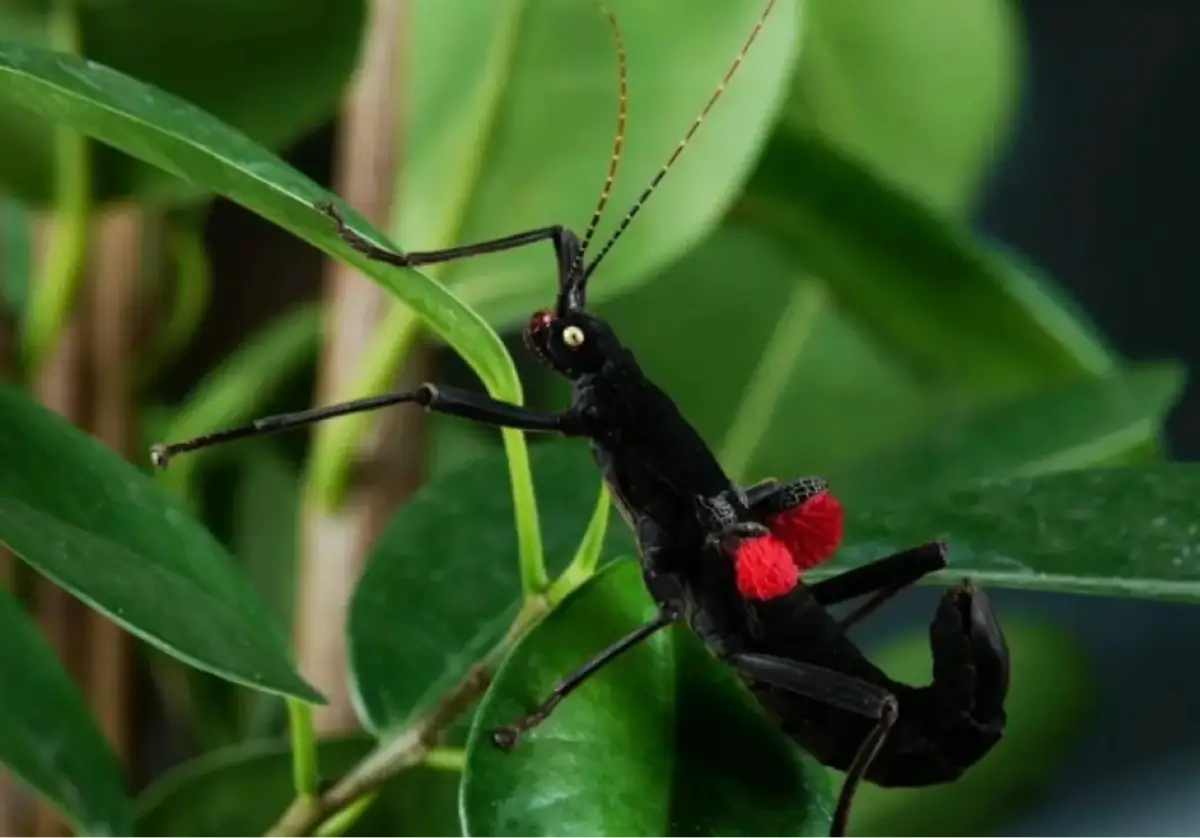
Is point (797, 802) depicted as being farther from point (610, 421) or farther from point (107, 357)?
point (107, 357)

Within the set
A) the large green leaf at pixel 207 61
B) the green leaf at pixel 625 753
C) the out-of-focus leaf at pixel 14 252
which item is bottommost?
the green leaf at pixel 625 753

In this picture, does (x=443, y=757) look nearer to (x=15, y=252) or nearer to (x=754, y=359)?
(x=15, y=252)

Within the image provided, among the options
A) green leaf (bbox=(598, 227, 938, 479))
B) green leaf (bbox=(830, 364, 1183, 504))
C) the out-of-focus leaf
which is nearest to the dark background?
green leaf (bbox=(598, 227, 938, 479))

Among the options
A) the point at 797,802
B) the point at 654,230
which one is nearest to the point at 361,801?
the point at 797,802

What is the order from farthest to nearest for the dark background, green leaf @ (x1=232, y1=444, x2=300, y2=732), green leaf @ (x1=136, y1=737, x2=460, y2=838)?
the dark background < green leaf @ (x1=232, y1=444, x2=300, y2=732) < green leaf @ (x1=136, y1=737, x2=460, y2=838)

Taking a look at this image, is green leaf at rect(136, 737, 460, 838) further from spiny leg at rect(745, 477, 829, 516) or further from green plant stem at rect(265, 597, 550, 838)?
spiny leg at rect(745, 477, 829, 516)

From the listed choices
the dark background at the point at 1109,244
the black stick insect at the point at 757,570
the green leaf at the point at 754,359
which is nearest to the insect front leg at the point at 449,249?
the black stick insect at the point at 757,570

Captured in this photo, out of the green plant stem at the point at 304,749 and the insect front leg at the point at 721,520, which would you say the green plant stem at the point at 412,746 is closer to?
the green plant stem at the point at 304,749
